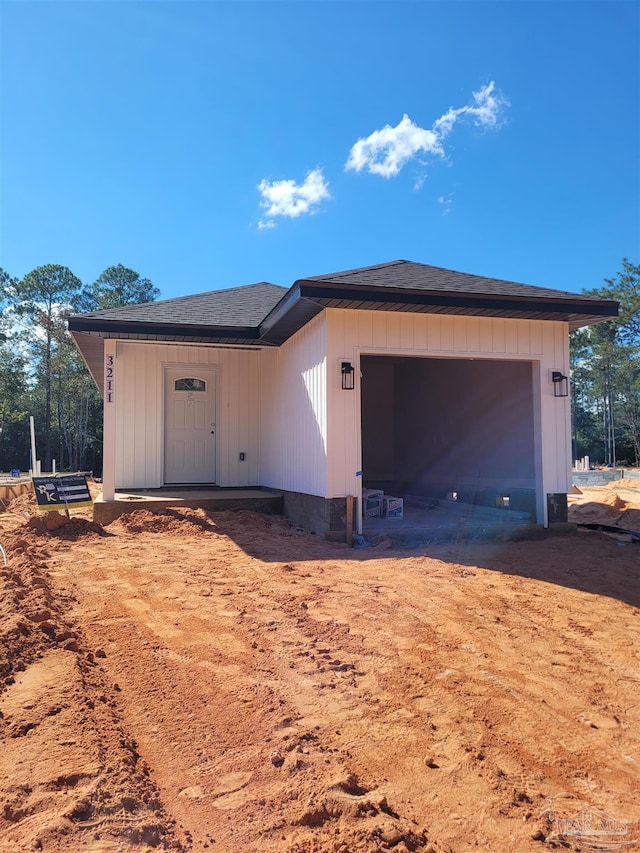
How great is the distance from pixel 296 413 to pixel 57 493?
144 inches

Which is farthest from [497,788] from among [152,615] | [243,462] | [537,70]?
[537,70]

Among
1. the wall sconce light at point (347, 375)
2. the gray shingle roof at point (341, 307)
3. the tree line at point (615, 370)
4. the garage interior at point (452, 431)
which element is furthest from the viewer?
the tree line at point (615, 370)

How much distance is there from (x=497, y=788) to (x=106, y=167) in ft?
48.8

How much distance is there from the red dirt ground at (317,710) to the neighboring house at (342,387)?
266 cm

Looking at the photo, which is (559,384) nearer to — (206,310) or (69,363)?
(206,310)

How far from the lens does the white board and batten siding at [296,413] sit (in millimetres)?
7266

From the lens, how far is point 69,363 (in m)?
32.5

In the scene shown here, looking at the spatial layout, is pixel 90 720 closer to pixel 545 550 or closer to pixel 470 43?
pixel 545 550

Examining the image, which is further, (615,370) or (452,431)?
(615,370)

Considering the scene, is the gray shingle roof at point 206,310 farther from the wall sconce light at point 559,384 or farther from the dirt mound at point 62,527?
the wall sconce light at point 559,384

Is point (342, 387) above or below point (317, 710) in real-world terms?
above

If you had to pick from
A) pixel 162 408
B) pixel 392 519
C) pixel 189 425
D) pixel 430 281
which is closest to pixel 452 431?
pixel 392 519

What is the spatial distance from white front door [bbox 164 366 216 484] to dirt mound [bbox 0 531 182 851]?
21.4 ft

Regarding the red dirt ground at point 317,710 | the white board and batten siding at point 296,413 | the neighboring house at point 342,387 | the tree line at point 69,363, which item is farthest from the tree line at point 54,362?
the red dirt ground at point 317,710
